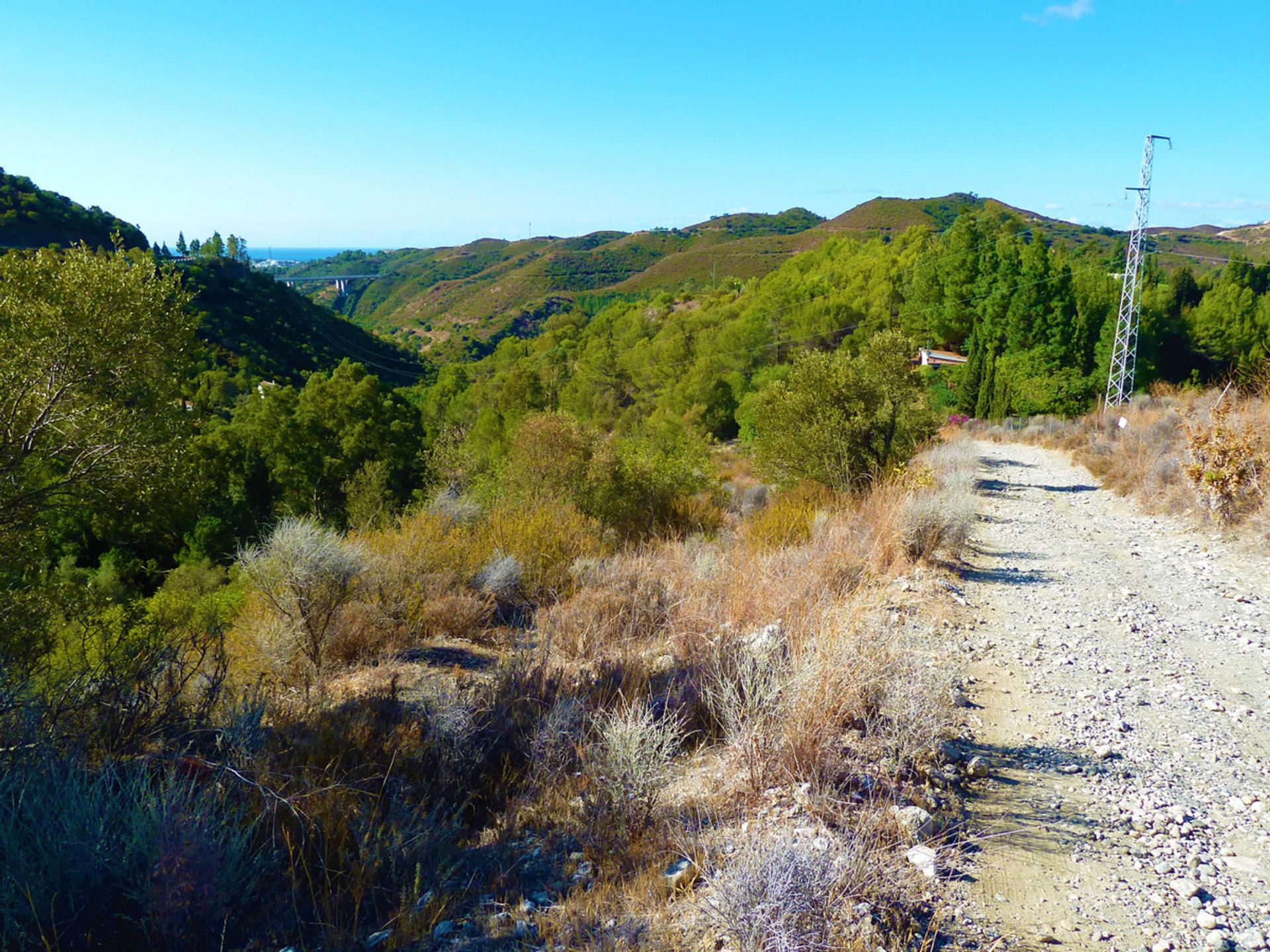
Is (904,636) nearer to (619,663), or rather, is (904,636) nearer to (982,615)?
(982,615)

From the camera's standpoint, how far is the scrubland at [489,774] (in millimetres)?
2348

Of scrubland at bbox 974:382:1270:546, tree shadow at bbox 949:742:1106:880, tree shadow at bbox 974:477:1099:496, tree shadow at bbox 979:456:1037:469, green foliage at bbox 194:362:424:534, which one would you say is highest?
scrubland at bbox 974:382:1270:546

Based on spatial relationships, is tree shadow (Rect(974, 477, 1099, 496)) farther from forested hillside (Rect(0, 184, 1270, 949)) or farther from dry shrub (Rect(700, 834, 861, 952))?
dry shrub (Rect(700, 834, 861, 952))

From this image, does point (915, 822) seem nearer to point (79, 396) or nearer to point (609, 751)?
point (609, 751)

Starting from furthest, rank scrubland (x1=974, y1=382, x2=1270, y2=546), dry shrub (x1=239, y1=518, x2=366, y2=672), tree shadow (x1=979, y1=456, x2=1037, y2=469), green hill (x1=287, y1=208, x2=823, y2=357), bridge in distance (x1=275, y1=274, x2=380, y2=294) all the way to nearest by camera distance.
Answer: bridge in distance (x1=275, y1=274, x2=380, y2=294) → green hill (x1=287, y1=208, x2=823, y2=357) → tree shadow (x1=979, y1=456, x2=1037, y2=469) → scrubland (x1=974, y1=382, x2=1270, y2=546) → dry shrub (x1=239, y1=518, x2=366, y2=672)

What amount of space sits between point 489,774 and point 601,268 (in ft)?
518

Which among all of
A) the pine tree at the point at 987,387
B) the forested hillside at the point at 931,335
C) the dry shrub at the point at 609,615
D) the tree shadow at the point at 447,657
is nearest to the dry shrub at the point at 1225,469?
the dry shrub at the point at 609,615

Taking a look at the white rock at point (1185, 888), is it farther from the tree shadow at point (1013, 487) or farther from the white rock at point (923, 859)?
the tree shadow at point (1013, 487)

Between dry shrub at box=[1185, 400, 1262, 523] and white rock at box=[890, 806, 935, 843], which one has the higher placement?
dry shrub at box=[1185, 400, 1262, 523]

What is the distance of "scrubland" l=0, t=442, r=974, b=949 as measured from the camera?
7.70 feet

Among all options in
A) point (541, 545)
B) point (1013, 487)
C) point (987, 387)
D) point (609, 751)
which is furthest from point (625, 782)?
point (987, 387)

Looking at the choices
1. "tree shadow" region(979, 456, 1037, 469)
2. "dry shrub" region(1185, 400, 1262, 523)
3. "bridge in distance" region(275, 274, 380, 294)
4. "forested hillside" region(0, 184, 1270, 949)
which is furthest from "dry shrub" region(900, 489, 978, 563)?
"bridge in distance" region(275, 274, 380, 294)

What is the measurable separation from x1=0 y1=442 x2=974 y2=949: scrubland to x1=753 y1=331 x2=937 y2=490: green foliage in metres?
5.30

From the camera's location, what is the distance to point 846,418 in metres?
11.3
